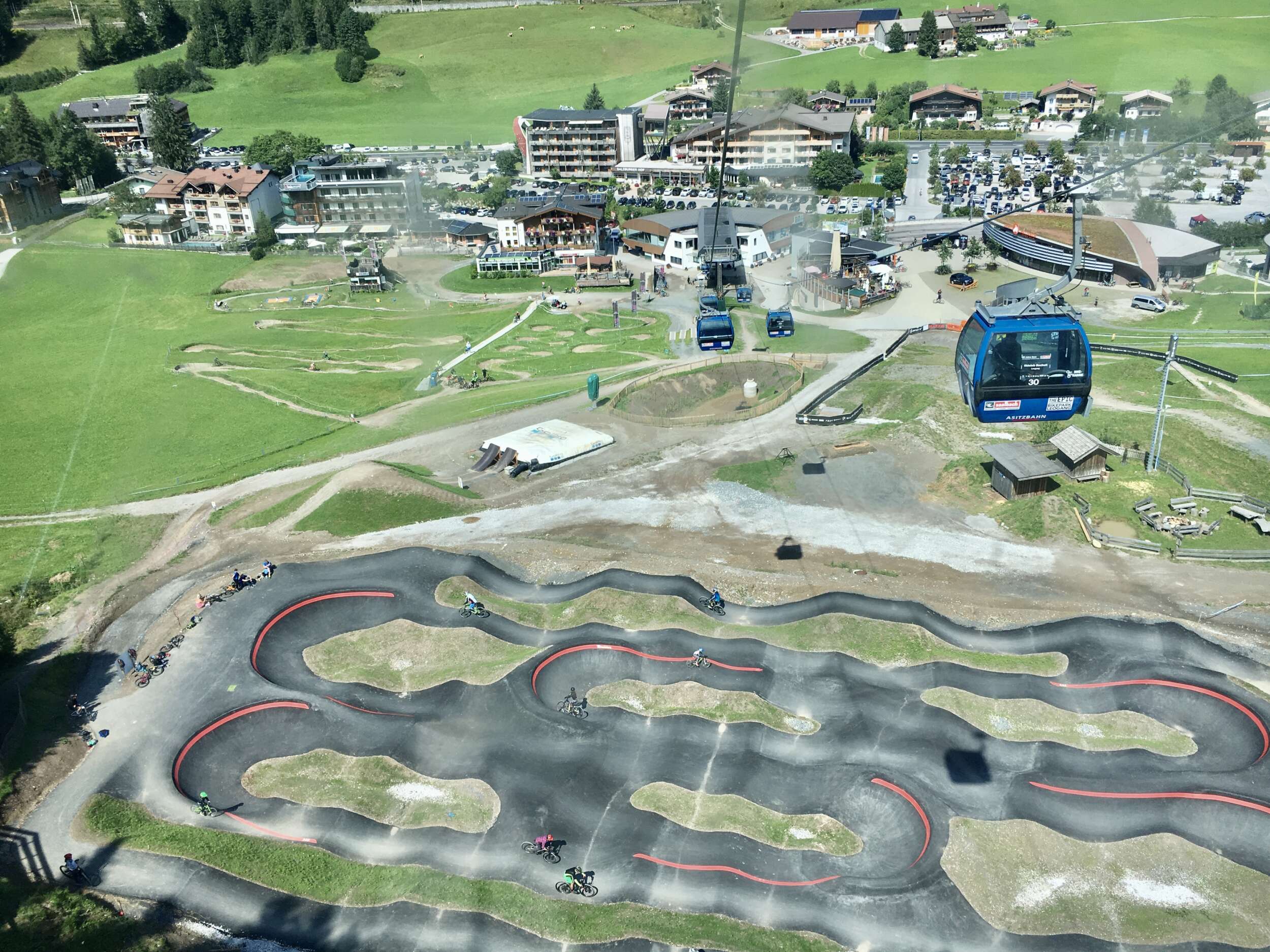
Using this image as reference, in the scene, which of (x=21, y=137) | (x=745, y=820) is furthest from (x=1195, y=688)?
(x=21, y=137)

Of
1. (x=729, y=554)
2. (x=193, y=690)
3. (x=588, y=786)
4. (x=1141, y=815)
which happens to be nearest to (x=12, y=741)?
(x=193, y=690)

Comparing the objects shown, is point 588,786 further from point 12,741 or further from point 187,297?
point 187,297

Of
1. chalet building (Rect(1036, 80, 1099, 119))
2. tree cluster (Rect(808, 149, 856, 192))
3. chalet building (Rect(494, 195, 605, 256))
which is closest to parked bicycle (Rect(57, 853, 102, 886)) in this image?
chalet building (Rect(494, 195, 605, 256))

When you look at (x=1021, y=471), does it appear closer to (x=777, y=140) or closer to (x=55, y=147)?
(x=777, y=140)

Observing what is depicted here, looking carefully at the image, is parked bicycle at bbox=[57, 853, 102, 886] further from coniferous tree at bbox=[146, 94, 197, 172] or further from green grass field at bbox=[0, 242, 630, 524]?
coniferous tree at bbox=[146, 94, 197, 172]

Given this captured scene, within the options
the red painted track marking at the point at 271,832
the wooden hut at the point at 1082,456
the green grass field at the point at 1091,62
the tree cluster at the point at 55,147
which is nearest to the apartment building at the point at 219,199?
the tree cluster at the point at 55,147
